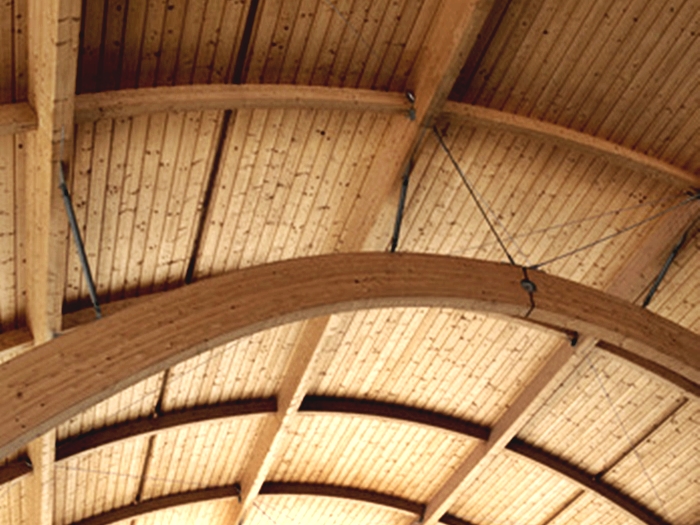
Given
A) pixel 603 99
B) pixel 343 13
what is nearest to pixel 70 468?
pixel 343 13

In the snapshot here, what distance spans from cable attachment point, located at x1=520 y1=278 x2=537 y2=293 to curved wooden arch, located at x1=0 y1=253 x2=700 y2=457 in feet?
0.18

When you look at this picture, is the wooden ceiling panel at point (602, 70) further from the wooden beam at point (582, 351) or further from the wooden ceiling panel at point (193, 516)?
the wooden ceiling panel at point (193, 516)

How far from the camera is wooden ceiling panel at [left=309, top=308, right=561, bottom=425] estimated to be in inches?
482

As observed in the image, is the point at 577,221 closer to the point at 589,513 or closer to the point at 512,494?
the point at 512,494

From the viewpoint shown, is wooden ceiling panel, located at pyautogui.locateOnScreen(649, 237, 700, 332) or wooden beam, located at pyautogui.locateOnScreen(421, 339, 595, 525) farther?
wooden beam, located at pyautogui.locateOnScreen(421, 339, 595, 525)

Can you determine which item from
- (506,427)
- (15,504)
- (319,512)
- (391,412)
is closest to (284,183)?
(391,412)

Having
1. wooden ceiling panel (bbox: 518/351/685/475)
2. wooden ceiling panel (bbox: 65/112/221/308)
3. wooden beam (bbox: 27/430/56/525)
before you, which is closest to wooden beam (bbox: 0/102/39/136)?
wooden ceiling panel (bbox: 65/112/221/308)

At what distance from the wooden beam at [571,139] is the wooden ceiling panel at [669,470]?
15.9 feet

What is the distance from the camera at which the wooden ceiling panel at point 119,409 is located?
1159cm

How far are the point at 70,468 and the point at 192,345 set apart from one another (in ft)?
22.6

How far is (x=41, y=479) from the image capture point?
444 inches

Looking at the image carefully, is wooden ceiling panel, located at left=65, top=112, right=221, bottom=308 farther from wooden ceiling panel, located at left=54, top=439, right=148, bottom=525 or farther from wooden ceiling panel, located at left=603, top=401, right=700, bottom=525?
wooden ceiling panel, located at left=603, top=401, right=700, bottom=525

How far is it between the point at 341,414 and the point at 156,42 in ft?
25.8

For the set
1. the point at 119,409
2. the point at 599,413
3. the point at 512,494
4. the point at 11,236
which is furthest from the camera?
the point at 512,494
